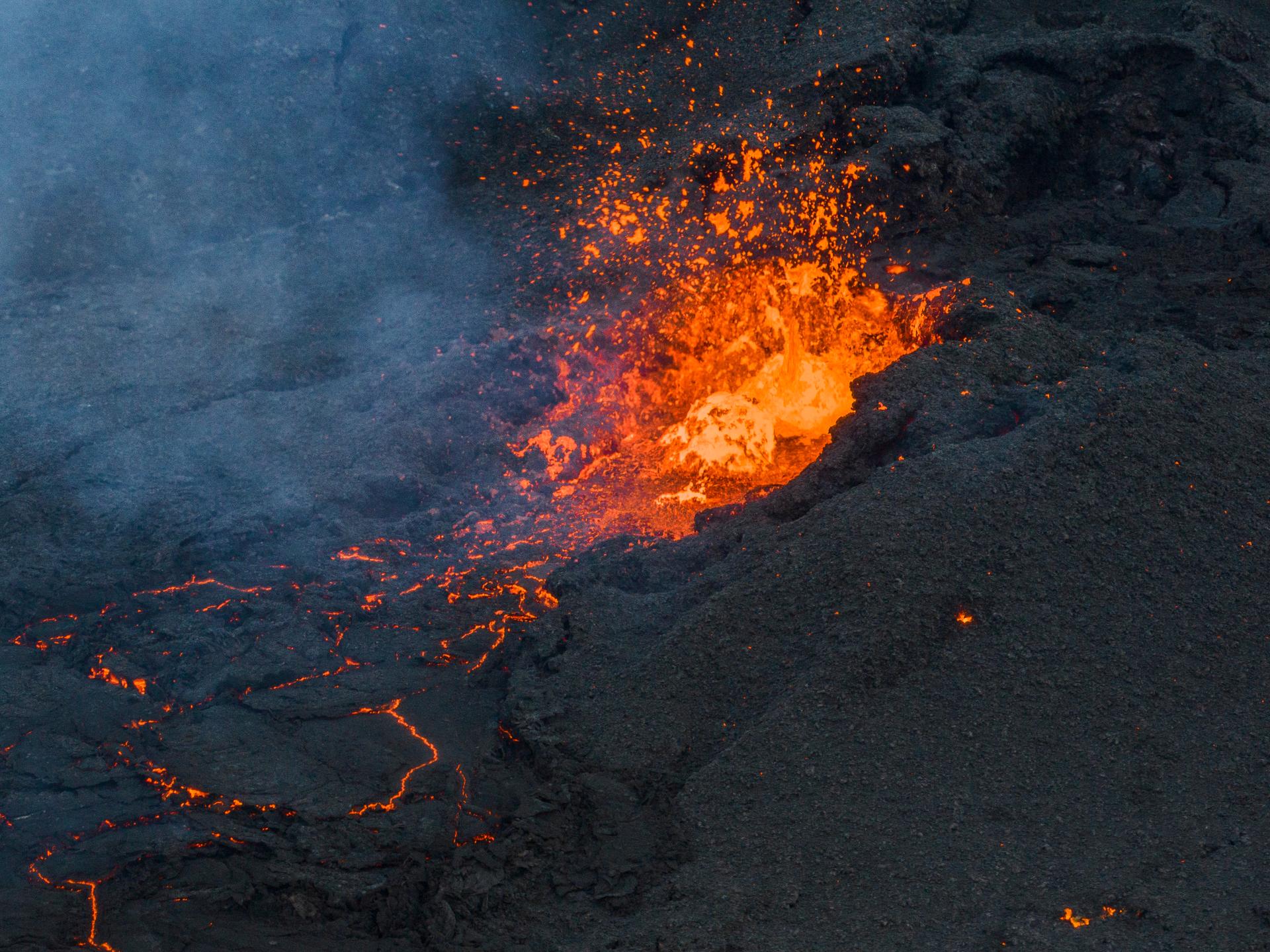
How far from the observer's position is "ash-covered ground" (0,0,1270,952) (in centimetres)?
420

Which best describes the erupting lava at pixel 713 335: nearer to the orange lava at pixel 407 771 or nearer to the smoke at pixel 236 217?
the smoke at pixel 236 217

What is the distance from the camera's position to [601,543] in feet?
21.5

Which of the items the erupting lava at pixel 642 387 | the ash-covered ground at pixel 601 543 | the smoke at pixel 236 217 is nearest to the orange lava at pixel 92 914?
the ash-covered ground at pixel 601 543

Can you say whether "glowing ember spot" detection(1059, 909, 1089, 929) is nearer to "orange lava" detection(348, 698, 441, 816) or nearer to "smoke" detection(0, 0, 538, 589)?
"orange lava" detection(348, 698, 441, 816)

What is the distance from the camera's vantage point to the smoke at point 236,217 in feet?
25.9

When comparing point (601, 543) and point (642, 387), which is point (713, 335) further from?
point (601, 543)

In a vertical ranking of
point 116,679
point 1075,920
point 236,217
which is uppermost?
point 236,217

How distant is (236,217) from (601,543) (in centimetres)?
506

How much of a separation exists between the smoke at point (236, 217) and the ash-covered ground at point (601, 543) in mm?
42

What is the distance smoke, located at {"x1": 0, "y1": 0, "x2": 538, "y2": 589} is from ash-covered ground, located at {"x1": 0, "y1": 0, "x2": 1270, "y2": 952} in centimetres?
4

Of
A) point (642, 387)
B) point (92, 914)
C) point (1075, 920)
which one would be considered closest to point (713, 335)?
point (642, 387)

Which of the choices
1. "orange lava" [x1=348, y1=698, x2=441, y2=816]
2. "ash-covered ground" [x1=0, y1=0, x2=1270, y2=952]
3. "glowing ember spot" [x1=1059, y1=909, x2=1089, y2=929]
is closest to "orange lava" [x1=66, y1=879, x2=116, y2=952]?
"ash-covered ground" [x1=0, y1=0, x2=1270, y2=952]

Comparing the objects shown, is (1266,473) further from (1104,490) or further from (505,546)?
(505,546)

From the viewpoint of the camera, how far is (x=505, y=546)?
6.94 metres
